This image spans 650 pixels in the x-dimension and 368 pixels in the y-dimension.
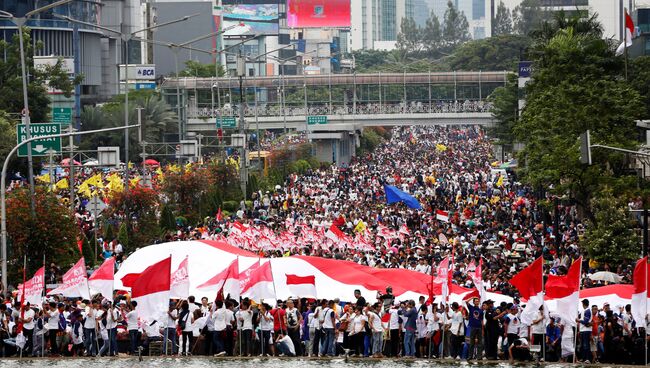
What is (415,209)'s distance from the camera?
188 feet

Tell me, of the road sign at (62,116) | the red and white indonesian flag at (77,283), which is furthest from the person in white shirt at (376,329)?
the road sign at (62,116)

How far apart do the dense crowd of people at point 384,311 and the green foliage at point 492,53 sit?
307 ft

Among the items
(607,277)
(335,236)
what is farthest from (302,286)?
(335,236)

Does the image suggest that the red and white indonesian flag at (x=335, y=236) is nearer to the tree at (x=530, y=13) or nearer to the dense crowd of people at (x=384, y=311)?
the dense crowd of people at (x=384, y=311)

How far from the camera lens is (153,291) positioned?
1035 inches

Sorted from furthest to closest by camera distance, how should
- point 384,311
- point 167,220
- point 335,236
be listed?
point 167,220
point 335,236
point 384,311

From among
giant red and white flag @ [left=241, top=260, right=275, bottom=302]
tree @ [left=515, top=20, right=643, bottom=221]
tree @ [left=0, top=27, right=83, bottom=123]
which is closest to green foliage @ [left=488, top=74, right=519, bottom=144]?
tree @ [left=515, top=20, right=643, bottom=221]

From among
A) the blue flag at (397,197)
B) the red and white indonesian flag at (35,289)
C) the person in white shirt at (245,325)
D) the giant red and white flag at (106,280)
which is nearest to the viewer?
the person in white shirt at (245,325)

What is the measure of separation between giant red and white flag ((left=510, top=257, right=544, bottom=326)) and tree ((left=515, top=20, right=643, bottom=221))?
17994 mm

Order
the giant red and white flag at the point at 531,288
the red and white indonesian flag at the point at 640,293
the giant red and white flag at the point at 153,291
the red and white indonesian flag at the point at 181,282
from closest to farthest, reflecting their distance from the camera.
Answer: the red and white indonesian flag at the point at 640,293
the giant red and white flag at the point at 531,288
the giant red and white flag at the point at 153,291
the red and white indonesian flag at the point at 181,282

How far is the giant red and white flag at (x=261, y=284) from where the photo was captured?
27547 millimetres

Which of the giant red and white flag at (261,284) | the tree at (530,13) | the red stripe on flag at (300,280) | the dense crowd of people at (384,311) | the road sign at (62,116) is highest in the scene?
the tree at (530,13)

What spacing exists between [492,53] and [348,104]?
4128 cm

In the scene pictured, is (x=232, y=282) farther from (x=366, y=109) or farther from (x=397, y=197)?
(x=366, y=109)
